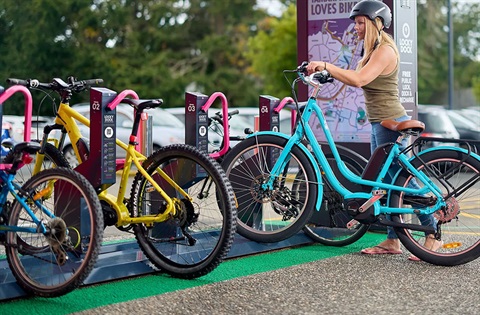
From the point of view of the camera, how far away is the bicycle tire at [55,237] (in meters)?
5.23

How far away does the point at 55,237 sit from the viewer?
5.30m

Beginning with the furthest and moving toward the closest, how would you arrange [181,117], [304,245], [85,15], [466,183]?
[85,15] → [181,117] → [304,245] → [466,183]

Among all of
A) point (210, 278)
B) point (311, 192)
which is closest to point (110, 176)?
point (210, 278)

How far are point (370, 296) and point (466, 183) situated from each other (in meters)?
1.35

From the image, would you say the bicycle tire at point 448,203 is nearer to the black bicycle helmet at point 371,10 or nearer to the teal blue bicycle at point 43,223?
the black bicycle helmet at point 371,10

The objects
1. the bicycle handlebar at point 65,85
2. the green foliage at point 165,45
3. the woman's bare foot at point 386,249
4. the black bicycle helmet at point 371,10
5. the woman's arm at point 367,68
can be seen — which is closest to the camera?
the bicycle handlebar at point 65,85

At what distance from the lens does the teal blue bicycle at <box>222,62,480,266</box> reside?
6.39m

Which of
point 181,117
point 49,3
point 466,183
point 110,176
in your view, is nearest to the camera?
point 110,176

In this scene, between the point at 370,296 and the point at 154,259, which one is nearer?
the point at 370,296

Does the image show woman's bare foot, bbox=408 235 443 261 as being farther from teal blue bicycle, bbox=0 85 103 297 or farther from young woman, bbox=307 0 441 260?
teal blue bicycle, bbox=0 85 103 297

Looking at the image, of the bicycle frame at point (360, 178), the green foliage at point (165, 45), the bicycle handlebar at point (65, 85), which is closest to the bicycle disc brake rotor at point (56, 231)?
the bicycle handlebar at point (65, 85)

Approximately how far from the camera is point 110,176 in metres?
5.89

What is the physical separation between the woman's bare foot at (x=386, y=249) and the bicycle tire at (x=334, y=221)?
18 cm

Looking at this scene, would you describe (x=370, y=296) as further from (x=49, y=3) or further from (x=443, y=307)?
(x=49, y=3)
